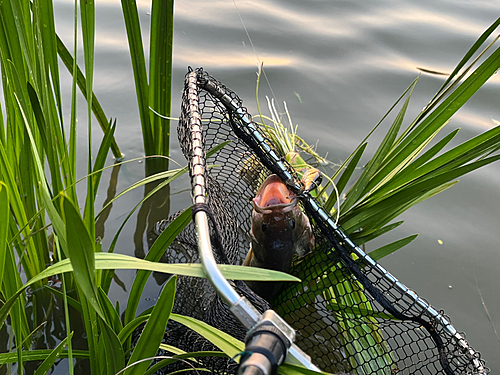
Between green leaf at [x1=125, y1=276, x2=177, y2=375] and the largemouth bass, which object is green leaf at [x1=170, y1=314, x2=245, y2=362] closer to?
green leaf at [x1=125, y1=276, x2=177, y2=375]

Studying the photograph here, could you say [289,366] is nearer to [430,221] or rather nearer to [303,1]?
[430,221]

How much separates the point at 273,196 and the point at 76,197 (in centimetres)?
66

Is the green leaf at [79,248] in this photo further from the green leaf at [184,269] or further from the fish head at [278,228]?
the fish head at [278,228]

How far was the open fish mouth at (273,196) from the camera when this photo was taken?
4.72 ft

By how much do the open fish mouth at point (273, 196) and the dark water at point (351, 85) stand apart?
58 centimetres

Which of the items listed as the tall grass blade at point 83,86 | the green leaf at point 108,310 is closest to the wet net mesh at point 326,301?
the green leaf at point 108,310

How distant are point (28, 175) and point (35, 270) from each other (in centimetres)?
32

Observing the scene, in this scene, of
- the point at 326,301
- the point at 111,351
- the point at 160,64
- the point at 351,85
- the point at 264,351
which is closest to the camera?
the point at 264,351

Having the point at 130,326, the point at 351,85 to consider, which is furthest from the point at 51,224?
the point at 351,85

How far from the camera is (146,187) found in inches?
82.8

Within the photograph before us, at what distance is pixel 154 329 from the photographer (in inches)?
33.9

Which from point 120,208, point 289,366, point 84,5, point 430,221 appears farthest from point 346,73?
point 289,366

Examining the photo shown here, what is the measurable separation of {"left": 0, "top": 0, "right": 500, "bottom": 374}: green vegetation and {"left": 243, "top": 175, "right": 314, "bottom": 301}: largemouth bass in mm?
175

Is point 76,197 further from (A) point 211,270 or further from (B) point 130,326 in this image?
(A) point 211,270
